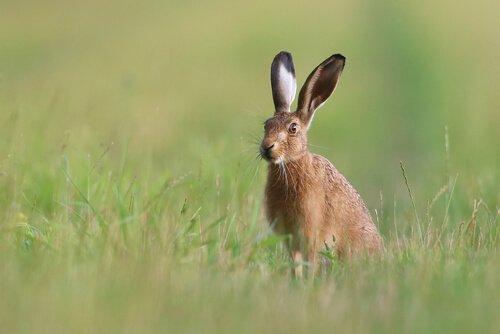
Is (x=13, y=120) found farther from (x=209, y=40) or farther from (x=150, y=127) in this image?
(x=209, y=40)

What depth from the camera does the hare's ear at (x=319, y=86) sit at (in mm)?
8000

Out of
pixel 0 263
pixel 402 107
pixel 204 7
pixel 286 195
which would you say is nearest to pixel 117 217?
pixel 0 263

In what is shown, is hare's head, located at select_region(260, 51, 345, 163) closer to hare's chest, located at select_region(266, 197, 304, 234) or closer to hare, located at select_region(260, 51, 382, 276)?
hare, located at select_region(260, 51, 382, 276)

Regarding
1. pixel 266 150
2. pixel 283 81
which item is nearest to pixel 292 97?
pixel 283 81

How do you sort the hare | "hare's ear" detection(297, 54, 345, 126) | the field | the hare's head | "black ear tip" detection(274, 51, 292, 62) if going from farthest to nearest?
"black ear tip" detection(274, 51, 292, 62), "hare's ear" detection(297, 54, 345, 126), the hare's head, the hare, the field

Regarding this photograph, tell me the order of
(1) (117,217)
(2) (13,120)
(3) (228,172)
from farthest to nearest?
(3) (228,172) < (2) (13,120) < (1) (117,217)

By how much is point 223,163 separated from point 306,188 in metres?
1.78

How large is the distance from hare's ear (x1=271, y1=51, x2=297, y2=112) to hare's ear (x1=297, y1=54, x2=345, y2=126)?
0.36 ft

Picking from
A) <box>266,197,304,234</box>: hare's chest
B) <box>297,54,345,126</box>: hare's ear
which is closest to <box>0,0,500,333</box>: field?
<box>266,197,304,234</box>: hare's chest

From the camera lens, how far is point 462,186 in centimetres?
1029

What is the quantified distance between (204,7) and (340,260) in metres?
15.0

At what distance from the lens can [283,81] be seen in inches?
317

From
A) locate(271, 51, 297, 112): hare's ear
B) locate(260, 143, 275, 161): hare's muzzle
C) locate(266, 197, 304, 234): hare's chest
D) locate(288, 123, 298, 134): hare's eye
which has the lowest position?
locate(266, 197, 304, 234): hare's chest

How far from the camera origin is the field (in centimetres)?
524
